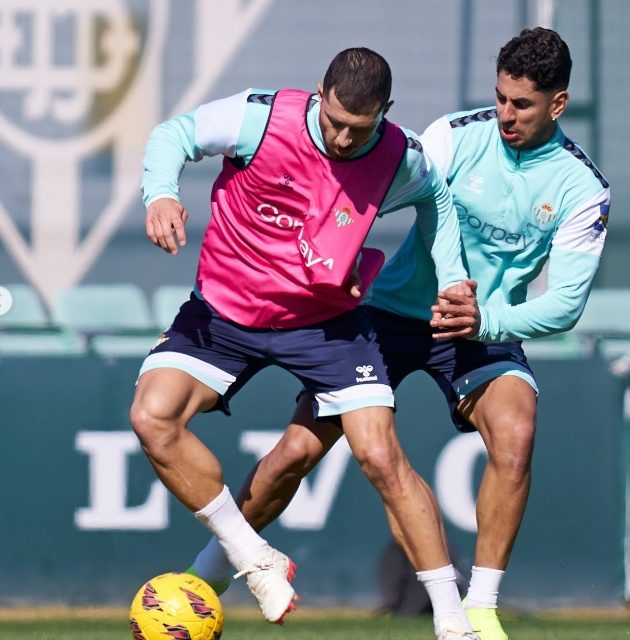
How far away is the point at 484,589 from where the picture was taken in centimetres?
509

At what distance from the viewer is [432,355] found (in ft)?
17.6

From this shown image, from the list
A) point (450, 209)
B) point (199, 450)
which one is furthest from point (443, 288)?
point (199, 450)

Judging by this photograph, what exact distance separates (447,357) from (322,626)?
2.04 metres

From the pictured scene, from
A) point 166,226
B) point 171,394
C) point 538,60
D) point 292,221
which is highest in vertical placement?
point 538,60

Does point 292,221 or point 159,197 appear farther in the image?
point 292,221

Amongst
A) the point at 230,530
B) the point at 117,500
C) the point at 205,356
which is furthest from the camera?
the point at 117,500

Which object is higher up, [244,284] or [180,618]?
[244,284]

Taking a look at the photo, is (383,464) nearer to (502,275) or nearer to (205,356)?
(205,356)

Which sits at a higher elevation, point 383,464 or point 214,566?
point 383,464

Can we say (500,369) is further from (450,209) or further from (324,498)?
(324,498)

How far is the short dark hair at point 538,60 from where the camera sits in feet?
16.2

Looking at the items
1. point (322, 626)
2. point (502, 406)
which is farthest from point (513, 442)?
point (322, 626)

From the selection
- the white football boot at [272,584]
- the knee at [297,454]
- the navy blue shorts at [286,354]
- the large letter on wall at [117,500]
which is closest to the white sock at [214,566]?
the knee at [297,454]

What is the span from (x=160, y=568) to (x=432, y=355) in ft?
7.76
